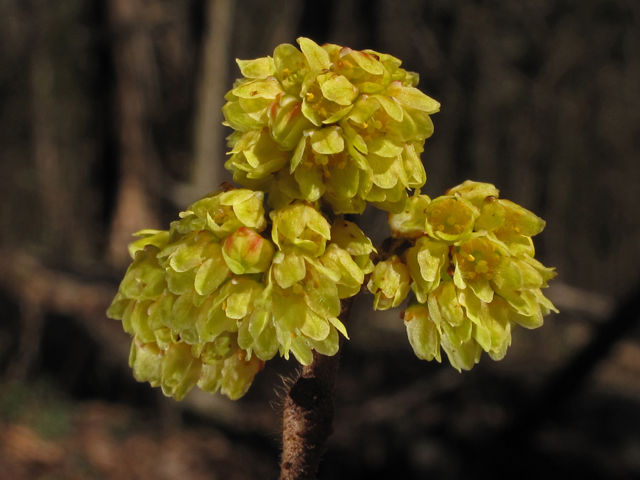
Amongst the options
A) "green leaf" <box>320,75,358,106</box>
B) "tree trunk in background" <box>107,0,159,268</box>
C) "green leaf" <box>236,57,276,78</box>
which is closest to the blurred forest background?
"tree trunk in background" <box>107,0,159,268</box>

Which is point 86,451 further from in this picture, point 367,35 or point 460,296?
point 460,296

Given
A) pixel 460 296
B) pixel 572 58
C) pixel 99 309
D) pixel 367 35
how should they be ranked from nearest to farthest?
pixel 460 296, pixel 367 35, pixel 99 309, pixel 572 58

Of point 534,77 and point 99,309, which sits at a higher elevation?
point 534,77

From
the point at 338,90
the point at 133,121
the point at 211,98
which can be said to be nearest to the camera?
the point at 338,90

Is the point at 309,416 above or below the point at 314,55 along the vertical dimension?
below

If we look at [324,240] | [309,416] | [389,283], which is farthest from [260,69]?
[309,416]

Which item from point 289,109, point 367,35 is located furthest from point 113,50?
point 289,109

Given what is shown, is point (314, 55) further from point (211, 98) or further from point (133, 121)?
point (133, 121)
